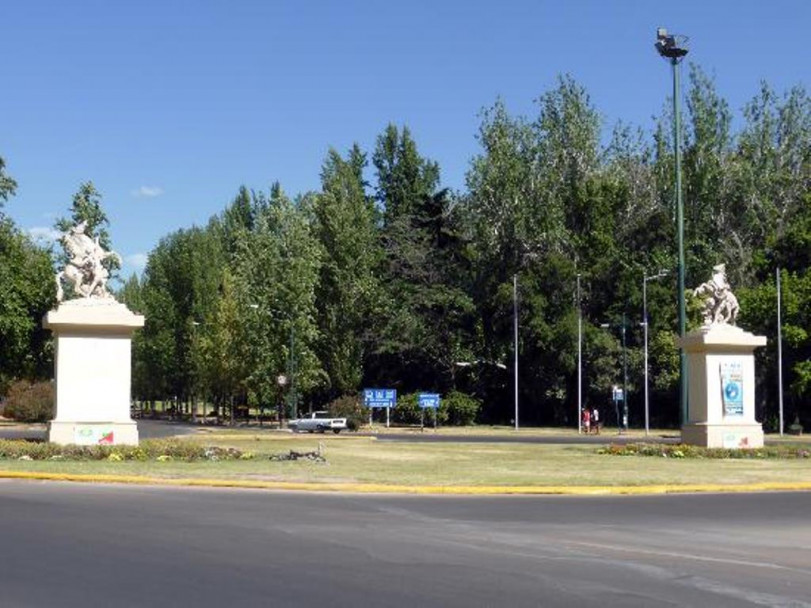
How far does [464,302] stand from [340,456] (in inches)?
1854

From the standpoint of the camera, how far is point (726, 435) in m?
33.1

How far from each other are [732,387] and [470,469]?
36.2 ft

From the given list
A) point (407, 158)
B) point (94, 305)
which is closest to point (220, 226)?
point (407, 158)

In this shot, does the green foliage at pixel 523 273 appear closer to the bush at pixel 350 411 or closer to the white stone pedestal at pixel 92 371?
the bush at pixel 350 411

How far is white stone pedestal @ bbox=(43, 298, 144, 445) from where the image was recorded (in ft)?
93.1

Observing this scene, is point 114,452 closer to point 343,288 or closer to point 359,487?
point 359,487

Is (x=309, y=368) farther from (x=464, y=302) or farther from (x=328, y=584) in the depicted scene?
(x=328, y=584)

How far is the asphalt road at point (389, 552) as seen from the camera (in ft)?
32.5

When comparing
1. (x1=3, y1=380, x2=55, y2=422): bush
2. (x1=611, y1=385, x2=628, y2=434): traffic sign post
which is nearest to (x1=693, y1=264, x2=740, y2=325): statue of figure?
(x1=611, y1=385, x2=628, y2=434): traffic sign post

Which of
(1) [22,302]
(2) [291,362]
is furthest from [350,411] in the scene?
(1) [22,302]

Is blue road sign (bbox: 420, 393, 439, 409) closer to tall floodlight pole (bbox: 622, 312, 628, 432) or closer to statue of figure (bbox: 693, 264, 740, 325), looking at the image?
tall floodlight pole (bbox: 622, 312, 628, 432)

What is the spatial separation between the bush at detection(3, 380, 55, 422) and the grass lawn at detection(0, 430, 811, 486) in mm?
39748

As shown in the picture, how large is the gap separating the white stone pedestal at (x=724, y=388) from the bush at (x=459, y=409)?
138ft

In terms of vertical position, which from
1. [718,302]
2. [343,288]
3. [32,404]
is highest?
[343,288]
